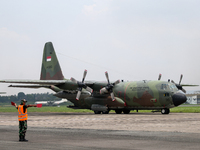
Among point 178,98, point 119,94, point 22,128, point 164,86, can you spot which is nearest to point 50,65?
point 119,94

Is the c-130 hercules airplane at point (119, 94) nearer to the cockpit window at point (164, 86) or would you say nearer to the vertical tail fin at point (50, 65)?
the cockpit window at point (164, 86)

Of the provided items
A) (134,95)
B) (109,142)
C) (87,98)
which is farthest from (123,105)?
(109,142)

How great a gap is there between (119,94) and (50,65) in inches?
533

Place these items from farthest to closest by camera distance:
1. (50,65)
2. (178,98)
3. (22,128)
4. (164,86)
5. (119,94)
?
1. (50,65)
2. (119,94)
3. (164,86)
4. (178,98)
5. (22,128)

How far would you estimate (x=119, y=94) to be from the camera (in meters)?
42.9

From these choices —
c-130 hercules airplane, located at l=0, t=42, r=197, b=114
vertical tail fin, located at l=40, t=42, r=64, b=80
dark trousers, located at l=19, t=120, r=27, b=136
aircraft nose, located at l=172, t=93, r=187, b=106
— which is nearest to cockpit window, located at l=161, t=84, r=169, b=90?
c-130 hercules airplane, located at l=0, t=42, r=197, b=114

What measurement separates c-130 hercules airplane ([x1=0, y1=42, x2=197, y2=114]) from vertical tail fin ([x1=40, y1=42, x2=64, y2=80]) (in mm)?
2918

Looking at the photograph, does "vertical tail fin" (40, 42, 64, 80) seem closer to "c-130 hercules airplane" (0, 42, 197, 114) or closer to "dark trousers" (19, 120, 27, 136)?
"c-130 hercules airplane" (0, 42, 197, 114)

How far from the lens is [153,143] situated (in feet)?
45.3

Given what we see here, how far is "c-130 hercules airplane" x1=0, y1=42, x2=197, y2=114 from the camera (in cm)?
3969

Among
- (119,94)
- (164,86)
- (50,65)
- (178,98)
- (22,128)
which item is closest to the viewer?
(22,128)

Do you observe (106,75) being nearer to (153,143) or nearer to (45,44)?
(45,44)

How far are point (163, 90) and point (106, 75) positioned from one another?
7973mm

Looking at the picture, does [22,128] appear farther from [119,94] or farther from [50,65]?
[50,65]
